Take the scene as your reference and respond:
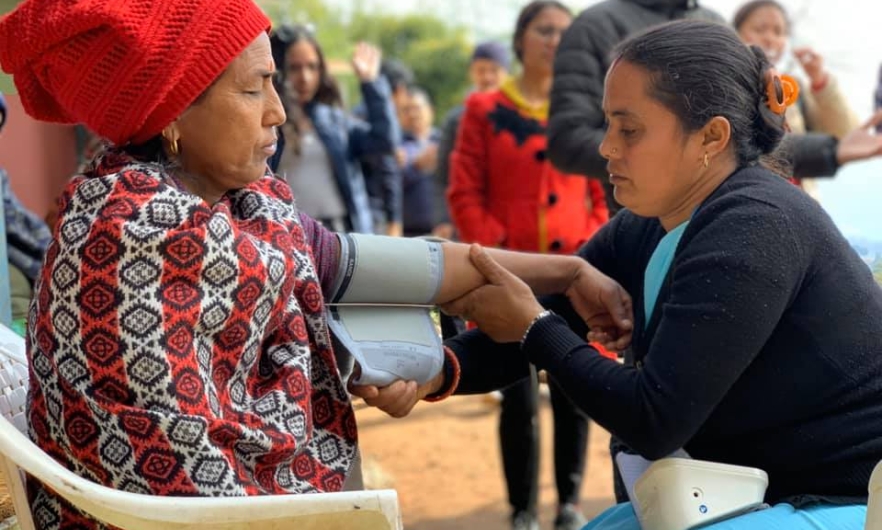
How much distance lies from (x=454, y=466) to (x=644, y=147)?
380 cm

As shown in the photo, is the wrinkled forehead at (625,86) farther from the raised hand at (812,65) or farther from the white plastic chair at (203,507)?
the raised hand at (812,65)

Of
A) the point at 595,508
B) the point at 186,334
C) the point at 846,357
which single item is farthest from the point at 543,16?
the point at 186,334

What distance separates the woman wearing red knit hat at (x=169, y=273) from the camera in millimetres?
1518

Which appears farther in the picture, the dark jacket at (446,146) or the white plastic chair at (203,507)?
the dark jacket at (446,146)

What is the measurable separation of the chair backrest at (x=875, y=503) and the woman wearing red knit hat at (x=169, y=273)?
847mm

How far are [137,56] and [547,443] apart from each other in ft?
14.8

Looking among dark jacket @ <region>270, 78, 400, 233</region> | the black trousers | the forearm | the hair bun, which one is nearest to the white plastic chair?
the forearm

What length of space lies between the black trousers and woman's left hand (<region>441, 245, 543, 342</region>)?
73.4 inches

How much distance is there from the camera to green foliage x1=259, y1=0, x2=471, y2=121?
2059 centimetres

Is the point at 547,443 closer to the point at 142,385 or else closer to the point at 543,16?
the point at 543,16

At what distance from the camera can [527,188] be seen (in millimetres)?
4438

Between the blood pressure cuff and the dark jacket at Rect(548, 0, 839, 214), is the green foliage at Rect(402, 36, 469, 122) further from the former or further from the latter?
the blood pressure cuff

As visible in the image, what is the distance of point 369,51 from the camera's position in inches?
237

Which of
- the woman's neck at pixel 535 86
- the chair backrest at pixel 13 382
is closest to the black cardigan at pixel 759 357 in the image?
the chair backrest at pixel 13 382
